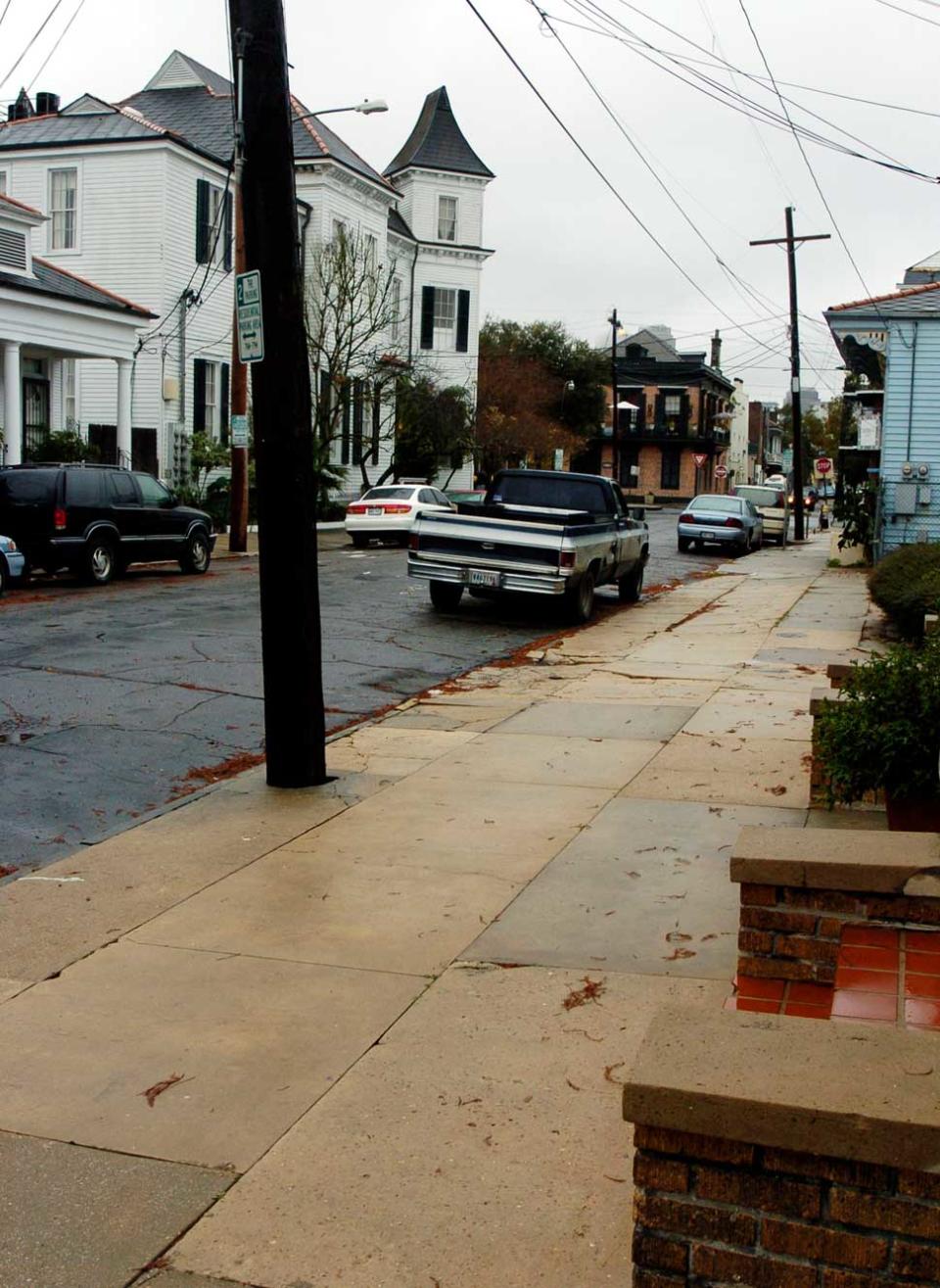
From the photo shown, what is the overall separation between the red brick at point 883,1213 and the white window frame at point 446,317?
165 ft

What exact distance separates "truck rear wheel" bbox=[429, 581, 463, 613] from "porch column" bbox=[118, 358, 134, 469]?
1450 cm

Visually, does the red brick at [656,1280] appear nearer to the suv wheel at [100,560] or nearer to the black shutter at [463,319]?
the suv wheel at [100,560]

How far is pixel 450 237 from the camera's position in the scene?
5175 centimetres

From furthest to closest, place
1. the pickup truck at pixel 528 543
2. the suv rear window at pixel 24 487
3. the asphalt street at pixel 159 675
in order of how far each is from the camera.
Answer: the suv rear window at pixel 24 487, the pickup truck at pixel 528 543, the asphalt street at pixel 159 675

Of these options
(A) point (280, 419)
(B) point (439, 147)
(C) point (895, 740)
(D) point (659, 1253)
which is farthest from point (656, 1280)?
(B) point (439, 147)

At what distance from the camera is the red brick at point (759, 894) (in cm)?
427

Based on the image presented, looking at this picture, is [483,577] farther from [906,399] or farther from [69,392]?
[69,392]

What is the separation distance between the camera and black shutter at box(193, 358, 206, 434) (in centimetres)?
3588

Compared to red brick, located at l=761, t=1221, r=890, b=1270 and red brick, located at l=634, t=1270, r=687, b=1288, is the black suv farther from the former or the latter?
red brick, located at l=761, t=1221, r=890, b=1270

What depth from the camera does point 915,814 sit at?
5.74 m

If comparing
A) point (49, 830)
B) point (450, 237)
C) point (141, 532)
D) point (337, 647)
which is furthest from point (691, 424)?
point (49, 830)

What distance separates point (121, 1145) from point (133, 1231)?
460 mm

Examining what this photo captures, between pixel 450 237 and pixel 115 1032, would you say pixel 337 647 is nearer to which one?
pixel 115 1032

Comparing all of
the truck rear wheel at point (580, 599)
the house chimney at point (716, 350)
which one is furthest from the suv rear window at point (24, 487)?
the house chimney at point (716, 350)
